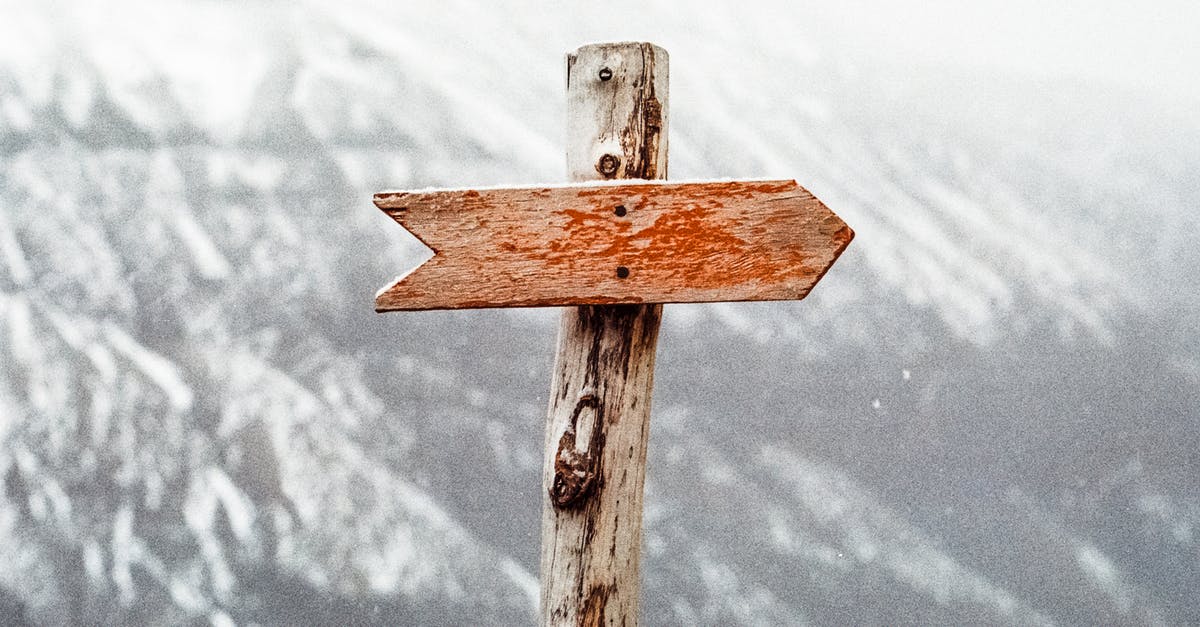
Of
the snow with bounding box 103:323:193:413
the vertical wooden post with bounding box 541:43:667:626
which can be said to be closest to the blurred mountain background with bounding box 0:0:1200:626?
the snow with bounding box 103:323:193:413

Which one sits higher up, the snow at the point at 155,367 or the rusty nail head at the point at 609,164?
the rusty nail head at the point at 609,164

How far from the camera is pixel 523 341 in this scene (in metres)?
3.27

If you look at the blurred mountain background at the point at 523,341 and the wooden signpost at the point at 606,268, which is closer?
the wooden signpost at the point at 606,268

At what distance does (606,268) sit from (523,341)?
1.91 m

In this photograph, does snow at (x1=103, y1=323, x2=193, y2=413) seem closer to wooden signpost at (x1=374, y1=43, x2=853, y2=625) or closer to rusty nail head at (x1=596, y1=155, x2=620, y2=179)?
wooden signpost at (x1=374, y1=43, x2=853, y2=625)

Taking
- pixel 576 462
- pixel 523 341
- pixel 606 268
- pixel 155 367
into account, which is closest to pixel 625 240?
pixel 606 268

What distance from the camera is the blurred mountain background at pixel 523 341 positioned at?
10.1ft

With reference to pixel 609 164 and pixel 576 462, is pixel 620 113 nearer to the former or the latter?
pixel 609 164

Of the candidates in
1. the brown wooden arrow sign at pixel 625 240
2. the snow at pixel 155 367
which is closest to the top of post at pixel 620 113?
the brown wooden arrow sign at pixel 625 240

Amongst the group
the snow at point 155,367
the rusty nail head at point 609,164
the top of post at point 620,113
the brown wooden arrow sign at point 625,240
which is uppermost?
the top of post at point 620,113

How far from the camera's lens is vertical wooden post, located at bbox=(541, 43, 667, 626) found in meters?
1.45

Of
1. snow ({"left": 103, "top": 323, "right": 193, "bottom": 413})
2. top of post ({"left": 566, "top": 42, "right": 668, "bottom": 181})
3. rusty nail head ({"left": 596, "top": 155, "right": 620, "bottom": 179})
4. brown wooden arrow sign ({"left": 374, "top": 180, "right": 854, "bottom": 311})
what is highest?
top of post ({"left": 566, "top": 42, "right": 668, "bottom": 181})

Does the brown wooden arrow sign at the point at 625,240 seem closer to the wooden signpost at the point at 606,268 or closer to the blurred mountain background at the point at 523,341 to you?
the wooden signpost at the point at 606,268

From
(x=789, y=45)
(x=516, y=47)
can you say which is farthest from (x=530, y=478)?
(x=789, y=45)
